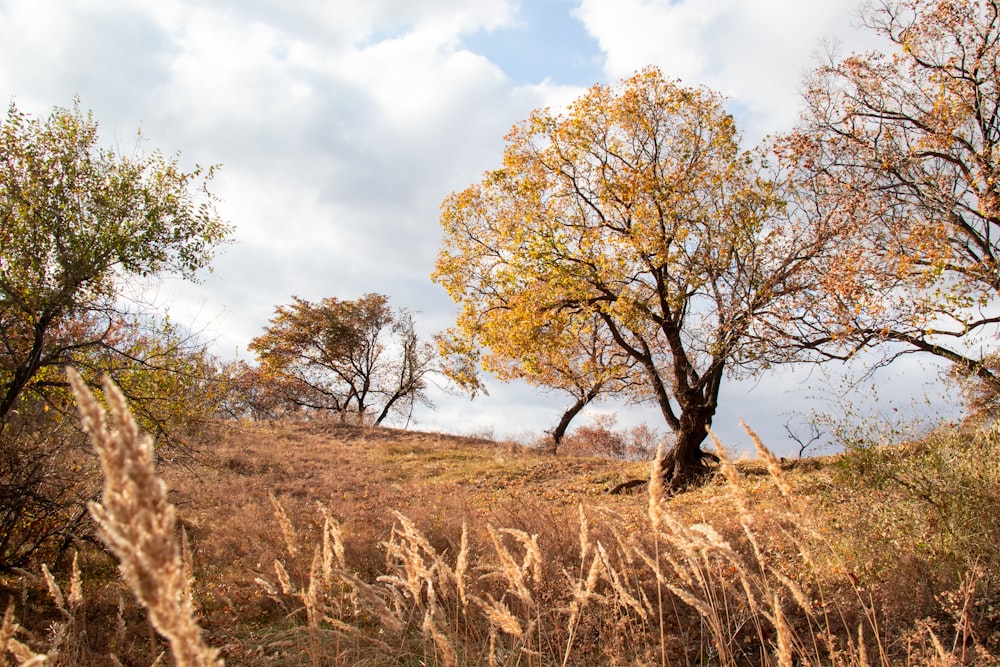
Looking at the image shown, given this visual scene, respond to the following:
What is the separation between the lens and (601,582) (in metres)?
7.47

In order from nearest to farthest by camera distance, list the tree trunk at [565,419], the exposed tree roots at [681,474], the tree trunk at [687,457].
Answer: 1. the exposed tree roots at [681,474]
2. the tree trunk at [687,457]
3. the tree trunk at [565,419]

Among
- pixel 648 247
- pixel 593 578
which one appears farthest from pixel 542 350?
pixel 593 578

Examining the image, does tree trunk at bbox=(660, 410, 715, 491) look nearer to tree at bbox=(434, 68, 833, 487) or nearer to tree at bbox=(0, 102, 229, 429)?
tree at bbox=(434, 68, 833, 487)

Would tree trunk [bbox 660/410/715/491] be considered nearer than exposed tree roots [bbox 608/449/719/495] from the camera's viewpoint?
No

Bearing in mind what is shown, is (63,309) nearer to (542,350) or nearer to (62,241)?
(62,241)

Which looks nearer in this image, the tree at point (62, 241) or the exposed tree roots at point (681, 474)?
the tree at point (62, 241)

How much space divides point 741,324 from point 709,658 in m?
10.3

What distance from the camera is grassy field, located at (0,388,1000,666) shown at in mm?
3285

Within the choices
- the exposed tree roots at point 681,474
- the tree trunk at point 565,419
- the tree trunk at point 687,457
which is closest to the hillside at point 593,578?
the exposed tree roots at point 681,474

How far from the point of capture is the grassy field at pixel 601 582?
329 cm

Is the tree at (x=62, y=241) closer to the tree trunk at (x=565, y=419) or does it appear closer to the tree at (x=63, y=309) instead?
the tree at (x=63, y=309)

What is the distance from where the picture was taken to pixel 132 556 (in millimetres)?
1106

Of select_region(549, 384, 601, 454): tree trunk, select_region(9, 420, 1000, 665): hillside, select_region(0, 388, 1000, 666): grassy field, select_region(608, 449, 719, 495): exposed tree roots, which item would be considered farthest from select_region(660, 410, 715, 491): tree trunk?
select_region(549, 384, 601, 454): tree trunk

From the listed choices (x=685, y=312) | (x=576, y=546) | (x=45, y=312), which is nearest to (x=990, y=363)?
(x=685, y=312)
